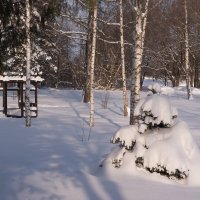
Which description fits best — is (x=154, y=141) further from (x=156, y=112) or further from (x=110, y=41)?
(x=110, y=41)

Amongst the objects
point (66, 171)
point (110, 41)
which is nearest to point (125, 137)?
point (66, 171)

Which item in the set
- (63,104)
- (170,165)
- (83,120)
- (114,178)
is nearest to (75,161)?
(114,178)

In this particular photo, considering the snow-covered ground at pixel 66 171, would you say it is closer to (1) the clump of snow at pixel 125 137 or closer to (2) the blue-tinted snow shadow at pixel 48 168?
(2) the blue-tinted snow shadow at pixel 48 168

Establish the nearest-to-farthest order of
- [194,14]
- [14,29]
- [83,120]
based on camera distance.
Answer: [14,29] → [83,120] → [194,14]

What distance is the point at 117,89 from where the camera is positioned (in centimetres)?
3512

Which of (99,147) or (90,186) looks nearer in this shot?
(90,186)

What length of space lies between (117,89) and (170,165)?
1099 inches

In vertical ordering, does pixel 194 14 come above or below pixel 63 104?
above

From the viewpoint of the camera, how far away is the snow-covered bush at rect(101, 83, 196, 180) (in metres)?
7.38

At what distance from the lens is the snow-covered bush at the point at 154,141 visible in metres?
7.38

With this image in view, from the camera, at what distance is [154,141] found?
768cm

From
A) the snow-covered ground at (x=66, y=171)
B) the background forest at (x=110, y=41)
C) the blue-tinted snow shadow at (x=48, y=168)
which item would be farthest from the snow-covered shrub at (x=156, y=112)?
the background forest at (x=110, y=41)

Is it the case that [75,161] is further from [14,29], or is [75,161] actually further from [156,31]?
[156,31]

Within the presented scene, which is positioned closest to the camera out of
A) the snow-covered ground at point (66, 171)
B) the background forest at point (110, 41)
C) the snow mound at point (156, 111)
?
the snow-covered ground at point (66, 171)
